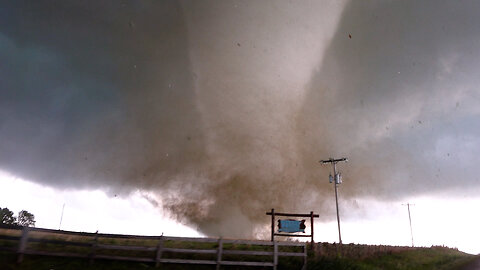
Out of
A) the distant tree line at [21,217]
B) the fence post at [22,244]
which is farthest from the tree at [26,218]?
the fence post at [22,244]

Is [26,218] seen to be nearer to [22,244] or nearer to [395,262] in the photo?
[22,244]

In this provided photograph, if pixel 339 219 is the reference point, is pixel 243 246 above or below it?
below

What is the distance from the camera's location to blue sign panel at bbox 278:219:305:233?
22453mm

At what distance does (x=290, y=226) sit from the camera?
73.7ft

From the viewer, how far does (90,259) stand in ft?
54.5

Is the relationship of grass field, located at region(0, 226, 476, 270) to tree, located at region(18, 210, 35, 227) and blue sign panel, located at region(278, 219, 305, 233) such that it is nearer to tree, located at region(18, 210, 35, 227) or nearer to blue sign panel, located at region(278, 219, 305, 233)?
blue sign panel, located at region(278, 219, 305, 233)

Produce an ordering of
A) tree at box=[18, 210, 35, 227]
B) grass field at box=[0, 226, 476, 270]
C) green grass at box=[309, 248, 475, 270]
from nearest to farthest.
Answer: grass field at box=[0, 226, 476, 270]
green grass at box=[309, 248, 475, 270]
tree at box=[18, 210, 35, 227]

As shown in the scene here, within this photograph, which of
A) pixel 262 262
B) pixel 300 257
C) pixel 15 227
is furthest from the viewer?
pixel 300 257

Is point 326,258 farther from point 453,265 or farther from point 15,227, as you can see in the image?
point 15,227

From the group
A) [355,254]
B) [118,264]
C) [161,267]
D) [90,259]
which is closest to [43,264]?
[90,259]

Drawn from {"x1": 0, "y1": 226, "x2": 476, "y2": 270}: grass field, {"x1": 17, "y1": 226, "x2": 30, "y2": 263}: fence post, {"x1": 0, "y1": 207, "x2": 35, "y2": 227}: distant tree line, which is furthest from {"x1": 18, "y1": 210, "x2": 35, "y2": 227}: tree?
{"x1": 17, "y1": 226, "x2": 30, "y2": 263}: fence post

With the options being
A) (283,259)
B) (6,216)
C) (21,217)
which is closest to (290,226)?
(283,259)

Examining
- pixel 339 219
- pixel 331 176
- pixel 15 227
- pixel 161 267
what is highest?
pixel 331 176

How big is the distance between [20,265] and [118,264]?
4.47 metres
